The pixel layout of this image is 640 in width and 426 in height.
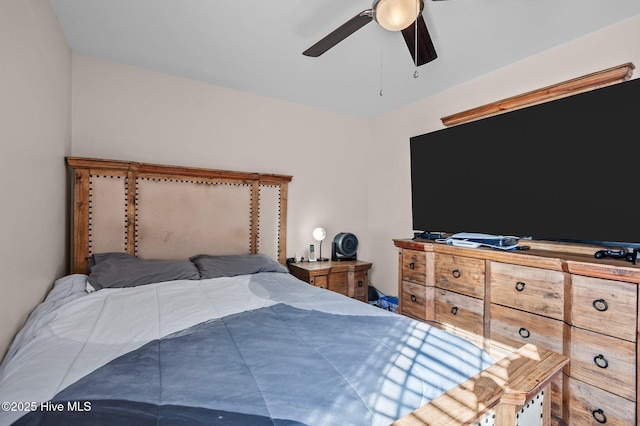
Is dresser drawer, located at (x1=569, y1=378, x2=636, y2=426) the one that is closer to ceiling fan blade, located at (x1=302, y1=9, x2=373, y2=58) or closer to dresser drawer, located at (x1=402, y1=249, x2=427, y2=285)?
dresser drawer, located at (x1=402, y1=249, x2=427, y2=285)

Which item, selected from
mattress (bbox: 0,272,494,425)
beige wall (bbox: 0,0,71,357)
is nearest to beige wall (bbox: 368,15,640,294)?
mattress (bbox: 0,272,494,425)

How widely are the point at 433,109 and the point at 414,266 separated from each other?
1712 millimetres

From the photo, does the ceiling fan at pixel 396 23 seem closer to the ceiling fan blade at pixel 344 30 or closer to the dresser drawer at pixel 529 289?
the ceiling fan blade at pixel 344 30

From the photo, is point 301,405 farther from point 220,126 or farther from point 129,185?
point 220,126

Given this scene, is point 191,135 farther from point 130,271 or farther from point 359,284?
point 359,284

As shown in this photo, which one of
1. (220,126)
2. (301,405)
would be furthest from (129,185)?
(301,405)

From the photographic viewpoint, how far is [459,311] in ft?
7.27

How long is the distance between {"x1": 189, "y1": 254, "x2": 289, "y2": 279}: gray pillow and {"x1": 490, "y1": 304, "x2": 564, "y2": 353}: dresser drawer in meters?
1.73

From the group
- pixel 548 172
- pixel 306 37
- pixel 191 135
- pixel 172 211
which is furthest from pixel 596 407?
pixel 191 135

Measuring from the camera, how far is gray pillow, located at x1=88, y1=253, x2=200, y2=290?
6.53 ft

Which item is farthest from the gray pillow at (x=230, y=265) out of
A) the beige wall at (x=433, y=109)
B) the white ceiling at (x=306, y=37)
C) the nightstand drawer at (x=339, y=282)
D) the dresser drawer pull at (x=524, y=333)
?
the dresser drawer pull at (x=524, y=333)

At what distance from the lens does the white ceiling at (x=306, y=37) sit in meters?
1.80

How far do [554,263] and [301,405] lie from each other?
1.70 meters

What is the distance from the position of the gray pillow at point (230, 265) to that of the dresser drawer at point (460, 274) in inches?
54.4
